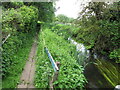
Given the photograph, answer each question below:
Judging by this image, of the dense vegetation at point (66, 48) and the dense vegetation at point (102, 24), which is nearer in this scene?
the dense vegetation at point (66, 48)

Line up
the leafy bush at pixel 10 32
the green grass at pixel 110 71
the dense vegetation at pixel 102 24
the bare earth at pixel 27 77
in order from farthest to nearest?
the dense vegetation at pixel 102 24 → the green grass at pixel 110 71 → the leafy bush at pixel 10 32 → the bare earth at pixel 27 77

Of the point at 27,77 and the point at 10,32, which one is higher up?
the point at 10,32

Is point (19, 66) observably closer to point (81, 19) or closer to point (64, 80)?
point (64, 80)

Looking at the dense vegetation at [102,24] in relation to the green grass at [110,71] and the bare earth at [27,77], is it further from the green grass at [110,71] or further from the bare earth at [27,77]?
the bare earth at [27,77]

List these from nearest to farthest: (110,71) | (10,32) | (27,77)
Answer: (27,77), (10,32), (110,71)

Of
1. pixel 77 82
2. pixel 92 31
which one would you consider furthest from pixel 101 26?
pixel 77 82

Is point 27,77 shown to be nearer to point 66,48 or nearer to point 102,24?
point 66,48

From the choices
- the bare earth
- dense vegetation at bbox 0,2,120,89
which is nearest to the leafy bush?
dense vegetation at bbox 0,2,120,89

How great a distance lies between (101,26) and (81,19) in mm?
1341

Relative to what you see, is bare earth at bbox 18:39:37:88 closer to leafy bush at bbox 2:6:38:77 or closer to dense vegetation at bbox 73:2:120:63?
leafy bush at bbox 2:6:38:77

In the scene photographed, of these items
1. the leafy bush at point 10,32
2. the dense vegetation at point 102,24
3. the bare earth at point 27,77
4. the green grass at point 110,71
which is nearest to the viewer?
the bare earth at point 27,77

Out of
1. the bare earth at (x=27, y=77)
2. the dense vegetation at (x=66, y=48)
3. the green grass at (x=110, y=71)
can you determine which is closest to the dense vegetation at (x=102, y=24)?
the dense vegetation at (x=66, y=48)

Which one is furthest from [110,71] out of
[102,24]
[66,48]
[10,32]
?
[10,32]

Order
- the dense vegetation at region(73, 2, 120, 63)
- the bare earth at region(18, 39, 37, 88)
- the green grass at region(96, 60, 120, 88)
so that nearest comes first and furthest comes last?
the bare earth at region(18, 39, 37, 88)
the green grass at region(96, 60, 120, 88)
the dense vegetation at region(73, 2, 120, 63)
